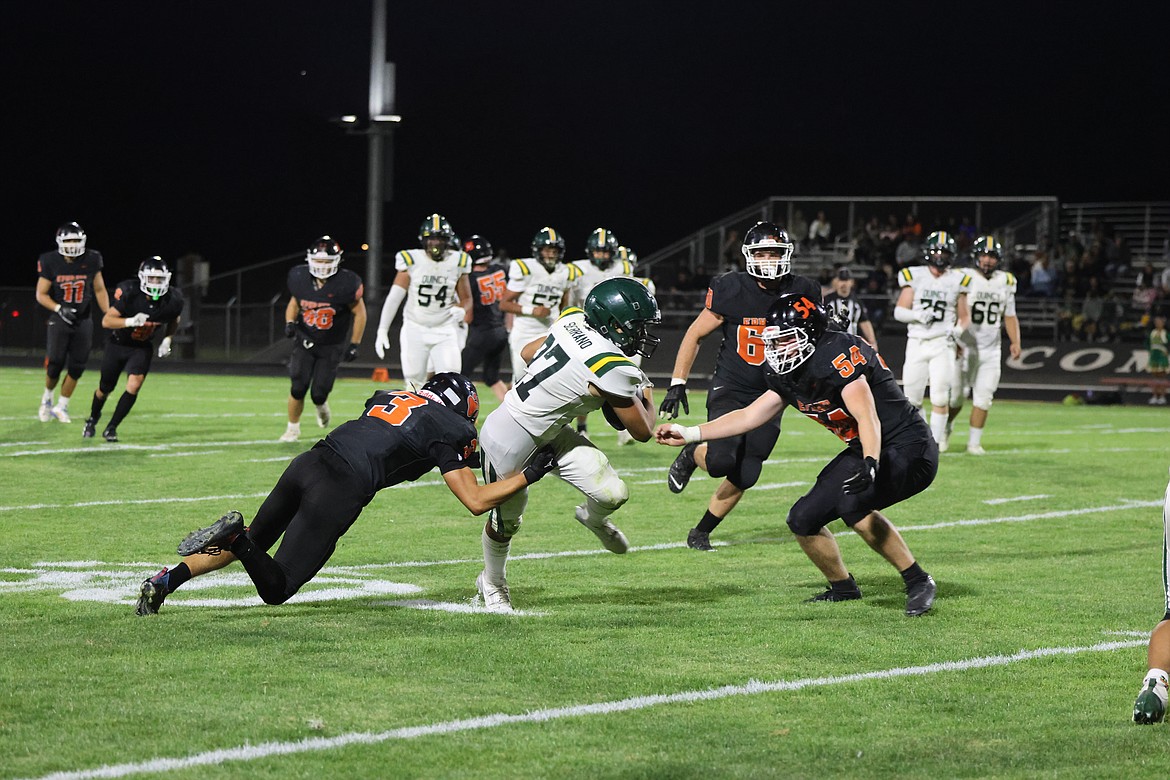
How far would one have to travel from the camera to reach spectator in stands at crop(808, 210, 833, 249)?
27.7 metres

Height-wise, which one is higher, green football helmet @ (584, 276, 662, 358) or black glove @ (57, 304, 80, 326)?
green football helmet @ (584, 276, 662, 358)

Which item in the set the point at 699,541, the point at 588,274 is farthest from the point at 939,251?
the point at 699,541

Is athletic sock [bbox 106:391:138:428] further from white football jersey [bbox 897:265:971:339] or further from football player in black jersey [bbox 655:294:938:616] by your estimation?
football player in black jersey [bbox 655:294:938:616]

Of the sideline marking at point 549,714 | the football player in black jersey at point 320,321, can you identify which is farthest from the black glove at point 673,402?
the football player in black jersey at point 320,321

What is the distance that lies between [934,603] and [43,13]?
3522cm

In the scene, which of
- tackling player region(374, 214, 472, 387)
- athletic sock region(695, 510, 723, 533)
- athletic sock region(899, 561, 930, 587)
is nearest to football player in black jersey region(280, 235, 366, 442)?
tackling player region(374, 214, 472, 387)

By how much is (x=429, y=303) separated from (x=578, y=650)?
7.41 meters

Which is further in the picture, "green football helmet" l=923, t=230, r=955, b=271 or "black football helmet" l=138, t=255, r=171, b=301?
"green football helmet" l=923, t=230, r=955, b=271

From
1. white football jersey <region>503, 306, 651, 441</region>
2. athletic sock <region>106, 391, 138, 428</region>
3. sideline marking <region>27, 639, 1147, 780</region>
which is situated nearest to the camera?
sideline marking <region>27, 639, 1147, 780</region>

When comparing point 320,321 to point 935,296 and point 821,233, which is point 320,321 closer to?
point 935,296

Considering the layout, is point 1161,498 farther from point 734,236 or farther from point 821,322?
point 734,236

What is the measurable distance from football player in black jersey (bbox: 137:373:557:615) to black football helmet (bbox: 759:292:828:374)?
3.36ft

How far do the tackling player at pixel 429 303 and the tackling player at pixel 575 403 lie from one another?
6.28 m

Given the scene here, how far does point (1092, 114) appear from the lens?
3406 cm
